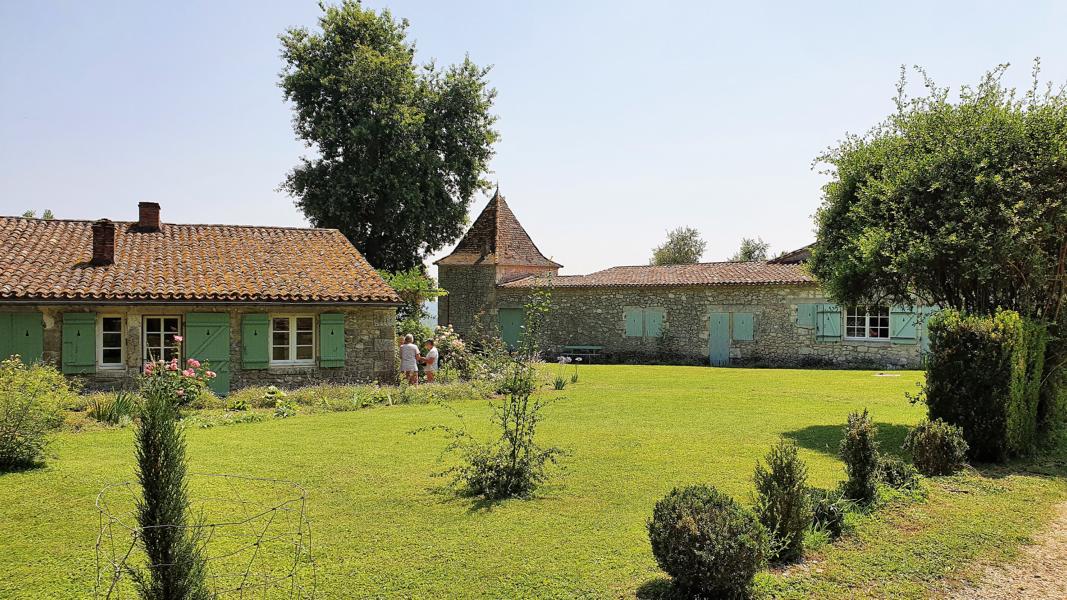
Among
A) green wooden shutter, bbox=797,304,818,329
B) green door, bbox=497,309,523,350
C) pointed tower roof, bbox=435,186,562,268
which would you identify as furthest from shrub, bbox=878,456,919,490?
pointed tower roof, bbox=435,186,562,268

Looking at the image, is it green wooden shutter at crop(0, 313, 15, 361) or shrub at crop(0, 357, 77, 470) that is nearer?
shrub at crop(0, 357, 77, 470)

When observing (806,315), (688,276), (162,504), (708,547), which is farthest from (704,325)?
(162,504)

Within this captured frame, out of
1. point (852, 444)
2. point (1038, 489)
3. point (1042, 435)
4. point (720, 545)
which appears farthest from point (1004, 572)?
point (1042, 435)

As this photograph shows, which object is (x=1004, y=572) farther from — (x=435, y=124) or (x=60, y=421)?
(x=435, y=124)

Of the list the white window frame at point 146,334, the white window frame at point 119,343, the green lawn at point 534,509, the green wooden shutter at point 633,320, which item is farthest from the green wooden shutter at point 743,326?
the white window frame at point 119,343

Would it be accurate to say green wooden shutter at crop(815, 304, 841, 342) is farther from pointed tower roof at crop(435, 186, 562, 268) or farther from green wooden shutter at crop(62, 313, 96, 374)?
green wooden shutter at crop(62, 313, 96, 374)

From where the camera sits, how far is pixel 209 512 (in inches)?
265

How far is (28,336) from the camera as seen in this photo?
14.5 metres

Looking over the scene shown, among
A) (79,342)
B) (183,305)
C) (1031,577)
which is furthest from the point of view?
(183,305)

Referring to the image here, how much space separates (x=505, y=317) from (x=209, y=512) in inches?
961

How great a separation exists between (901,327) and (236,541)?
73.3 feet

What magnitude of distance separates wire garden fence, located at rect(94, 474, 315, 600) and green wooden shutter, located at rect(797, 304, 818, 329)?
20.7 meters

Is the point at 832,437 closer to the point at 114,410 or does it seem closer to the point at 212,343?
the point at 114,410

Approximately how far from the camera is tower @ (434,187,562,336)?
3105cm
